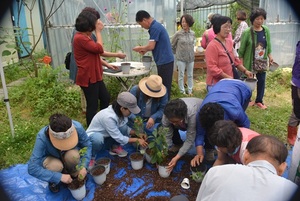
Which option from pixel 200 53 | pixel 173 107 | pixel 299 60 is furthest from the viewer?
pixel 200 53

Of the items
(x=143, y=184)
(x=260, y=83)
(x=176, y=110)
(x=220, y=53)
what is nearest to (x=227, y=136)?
(x=176, y=110)

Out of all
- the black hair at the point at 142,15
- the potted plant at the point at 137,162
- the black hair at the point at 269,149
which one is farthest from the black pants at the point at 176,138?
the black hair at the point at 142,15

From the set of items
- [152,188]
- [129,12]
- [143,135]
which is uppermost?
[129,12]

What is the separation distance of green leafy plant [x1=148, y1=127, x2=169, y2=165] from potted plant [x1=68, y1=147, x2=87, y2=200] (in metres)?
0.65

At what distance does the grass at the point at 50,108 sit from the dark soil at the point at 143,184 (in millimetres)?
1122

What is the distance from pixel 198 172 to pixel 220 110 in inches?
24.3

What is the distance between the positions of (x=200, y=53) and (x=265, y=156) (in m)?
4.98

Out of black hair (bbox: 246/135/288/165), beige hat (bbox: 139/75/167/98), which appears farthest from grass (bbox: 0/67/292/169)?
black hair (bbox: 246/135/288/165)

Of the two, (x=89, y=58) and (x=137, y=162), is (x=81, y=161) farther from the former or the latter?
(x=89, y=58)

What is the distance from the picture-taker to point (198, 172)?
7.63ft

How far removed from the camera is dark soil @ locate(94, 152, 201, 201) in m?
2.33

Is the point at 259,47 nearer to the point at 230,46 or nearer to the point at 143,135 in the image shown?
the point at 230,46

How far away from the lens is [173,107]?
7.57ft

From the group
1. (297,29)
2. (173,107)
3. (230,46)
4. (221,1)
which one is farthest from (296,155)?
(221,1)
